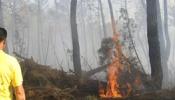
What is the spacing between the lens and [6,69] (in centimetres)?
445

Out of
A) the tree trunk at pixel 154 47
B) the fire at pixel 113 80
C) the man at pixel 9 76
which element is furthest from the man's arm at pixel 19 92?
the tree trunk at pixel 154 47

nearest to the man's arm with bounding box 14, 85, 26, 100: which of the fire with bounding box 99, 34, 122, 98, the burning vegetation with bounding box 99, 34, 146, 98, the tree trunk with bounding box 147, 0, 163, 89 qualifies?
the burning vegetation with bounding box 99, 34, 146, 98

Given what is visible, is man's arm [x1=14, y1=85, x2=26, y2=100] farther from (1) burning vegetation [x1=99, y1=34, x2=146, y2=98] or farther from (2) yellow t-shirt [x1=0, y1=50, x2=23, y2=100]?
(1) burning vegetation [x1=99, y1=34, x2=146, y2=98]

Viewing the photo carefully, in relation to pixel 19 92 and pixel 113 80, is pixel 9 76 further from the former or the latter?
pixel 113 80

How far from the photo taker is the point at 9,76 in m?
4.48

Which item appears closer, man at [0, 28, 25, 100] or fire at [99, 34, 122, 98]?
man at [0, 28, 25, 100]

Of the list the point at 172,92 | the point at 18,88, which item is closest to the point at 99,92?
the point at 172,92

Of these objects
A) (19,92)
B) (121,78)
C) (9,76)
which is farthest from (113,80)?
(9,76)

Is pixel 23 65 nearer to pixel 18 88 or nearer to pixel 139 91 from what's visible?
pixel 139 91

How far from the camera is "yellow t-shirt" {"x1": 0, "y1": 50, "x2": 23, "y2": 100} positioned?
4438 mm

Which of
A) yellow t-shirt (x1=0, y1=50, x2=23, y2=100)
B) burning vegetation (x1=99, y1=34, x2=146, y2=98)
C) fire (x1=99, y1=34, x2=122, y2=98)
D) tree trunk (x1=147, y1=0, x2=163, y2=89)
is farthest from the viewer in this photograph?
tree trunk (x1=147, y1=0, x2=163, y2=89)

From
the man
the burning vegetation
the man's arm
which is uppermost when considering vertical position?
the man

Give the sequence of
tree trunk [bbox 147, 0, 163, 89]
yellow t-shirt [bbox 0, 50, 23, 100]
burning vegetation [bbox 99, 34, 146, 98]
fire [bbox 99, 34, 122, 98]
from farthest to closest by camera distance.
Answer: tree trunk [bbox 147, 0, 163, 89], burning vegetation [bbox 99, 34, 146, 98], fire [bbox 99, 34, 122, 98], yellow t-shirt [bbox 0, 50, 23, 100]

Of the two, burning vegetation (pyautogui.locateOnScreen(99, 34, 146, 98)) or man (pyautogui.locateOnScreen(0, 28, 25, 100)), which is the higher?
man (pyautogui.locateOnScreen(0, 28, 25, 100))
